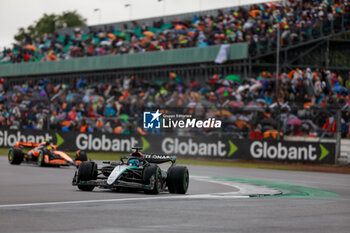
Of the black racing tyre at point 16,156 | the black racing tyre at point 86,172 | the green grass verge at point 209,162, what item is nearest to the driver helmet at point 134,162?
the black racing tyre at point 86,172

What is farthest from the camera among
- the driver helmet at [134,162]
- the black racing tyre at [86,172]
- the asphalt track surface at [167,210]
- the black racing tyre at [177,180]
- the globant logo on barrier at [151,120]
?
the globant logo on barrier at [151,120]

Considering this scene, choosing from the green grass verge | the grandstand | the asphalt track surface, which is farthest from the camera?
the grandstand

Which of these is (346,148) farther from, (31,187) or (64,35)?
(64,35)

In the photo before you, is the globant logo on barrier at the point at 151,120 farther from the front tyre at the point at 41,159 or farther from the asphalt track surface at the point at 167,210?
the front tyre at the point at 41,159

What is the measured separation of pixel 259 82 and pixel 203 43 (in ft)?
22.7

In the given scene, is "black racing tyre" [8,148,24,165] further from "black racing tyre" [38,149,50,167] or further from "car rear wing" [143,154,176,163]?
"car rear wing" [143,154,176,163]

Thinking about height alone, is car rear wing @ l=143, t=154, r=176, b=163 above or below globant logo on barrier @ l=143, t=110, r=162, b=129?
below

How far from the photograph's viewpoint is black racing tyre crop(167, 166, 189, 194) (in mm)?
14469

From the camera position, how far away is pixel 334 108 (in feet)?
91.2

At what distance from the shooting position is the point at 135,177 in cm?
1423

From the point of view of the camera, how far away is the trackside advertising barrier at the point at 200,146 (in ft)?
95.2

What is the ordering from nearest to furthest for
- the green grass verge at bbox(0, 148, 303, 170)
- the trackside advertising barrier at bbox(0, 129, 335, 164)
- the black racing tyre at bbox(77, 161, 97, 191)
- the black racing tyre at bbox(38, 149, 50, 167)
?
1. the black racing tyre at bbox(77, 161, 97, 191)
2. the black racing tyre at bbox(38, 149, 50, 167)
3. the green grass verge at bbox(0, 148, 303, 170)
4. the trackside advertising barrier at bbox(0, 129, 335, 164)

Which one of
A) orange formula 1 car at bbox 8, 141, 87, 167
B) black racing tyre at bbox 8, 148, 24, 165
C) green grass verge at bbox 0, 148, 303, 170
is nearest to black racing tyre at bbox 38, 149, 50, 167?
orange formula 1 car at bbox 8, 141, 87, 167

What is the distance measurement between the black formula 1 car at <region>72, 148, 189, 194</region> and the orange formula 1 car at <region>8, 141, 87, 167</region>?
8458 mm
